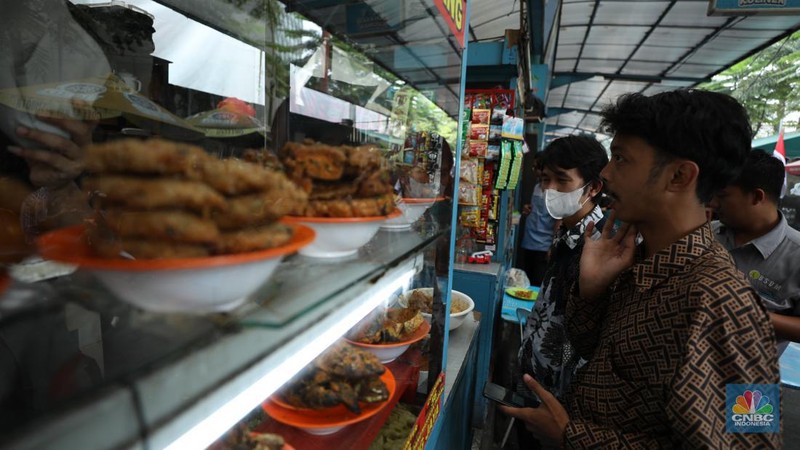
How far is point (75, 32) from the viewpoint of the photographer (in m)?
1.23

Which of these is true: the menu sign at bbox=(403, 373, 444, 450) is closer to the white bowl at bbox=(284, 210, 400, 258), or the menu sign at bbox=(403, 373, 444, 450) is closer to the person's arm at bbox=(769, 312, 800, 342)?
the white bowl at bbox=(284, 210, 400, 258)

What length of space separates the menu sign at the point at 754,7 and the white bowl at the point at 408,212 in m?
4.53

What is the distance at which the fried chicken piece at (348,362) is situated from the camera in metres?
1.25

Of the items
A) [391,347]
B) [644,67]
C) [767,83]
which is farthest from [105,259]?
[767,83]

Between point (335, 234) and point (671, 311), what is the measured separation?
1.33m

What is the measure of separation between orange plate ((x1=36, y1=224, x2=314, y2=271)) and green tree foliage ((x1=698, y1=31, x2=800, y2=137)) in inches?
583

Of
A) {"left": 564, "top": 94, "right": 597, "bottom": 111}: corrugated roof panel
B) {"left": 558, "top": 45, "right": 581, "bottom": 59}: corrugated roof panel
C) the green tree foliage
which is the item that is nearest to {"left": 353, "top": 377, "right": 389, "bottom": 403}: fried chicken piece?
{"left": 558, "top": 45, "right": 581, "bottom": 59}: corrugated roof panel

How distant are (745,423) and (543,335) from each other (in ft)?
5.14

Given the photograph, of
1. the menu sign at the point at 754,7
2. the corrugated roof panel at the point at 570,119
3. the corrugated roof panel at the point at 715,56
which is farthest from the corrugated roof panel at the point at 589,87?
the menu sign at the point at 754,7

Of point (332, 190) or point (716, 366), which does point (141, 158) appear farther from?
point (716, 366)

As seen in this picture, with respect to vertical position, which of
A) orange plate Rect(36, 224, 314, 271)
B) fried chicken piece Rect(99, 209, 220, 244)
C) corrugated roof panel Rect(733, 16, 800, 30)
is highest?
corrugated roof panel Rect(733, 16, 800, 30)

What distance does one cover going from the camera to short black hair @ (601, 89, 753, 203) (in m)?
1.53

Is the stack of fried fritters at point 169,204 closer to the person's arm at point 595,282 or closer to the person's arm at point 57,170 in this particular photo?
the person's arm at point 57,170

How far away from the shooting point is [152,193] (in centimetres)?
50
